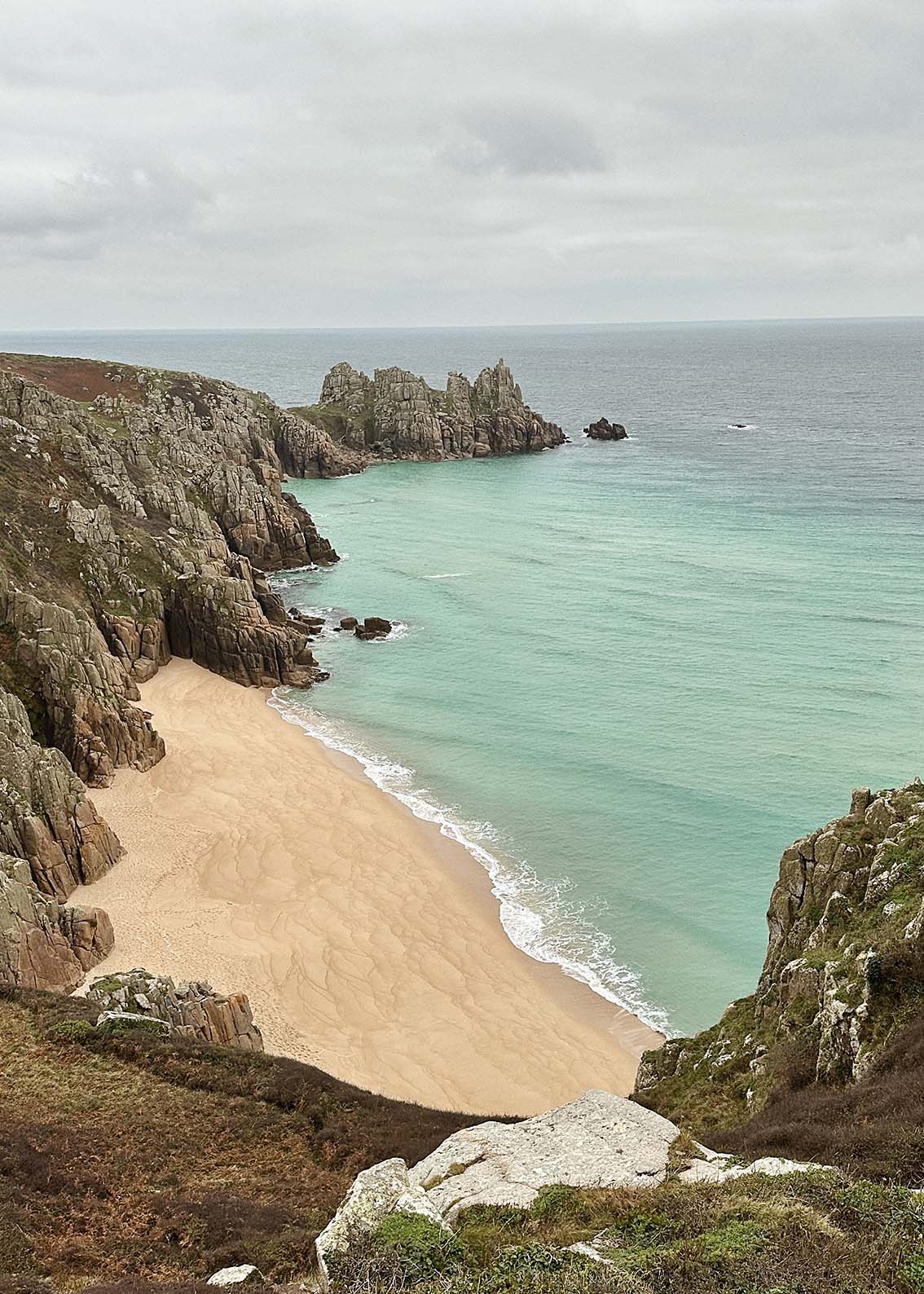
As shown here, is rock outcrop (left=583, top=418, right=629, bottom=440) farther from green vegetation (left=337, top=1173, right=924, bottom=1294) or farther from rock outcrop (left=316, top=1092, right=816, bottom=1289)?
green vegetation (left=337, top=1173, right=924, bottom=1294)

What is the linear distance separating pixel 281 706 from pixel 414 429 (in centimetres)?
9444

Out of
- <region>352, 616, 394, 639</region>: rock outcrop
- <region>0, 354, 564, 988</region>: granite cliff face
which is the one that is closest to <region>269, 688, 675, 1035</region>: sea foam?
<region>0, 354, 564, 988</region>: granite cliff face

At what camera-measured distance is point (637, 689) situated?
55844 millimetres

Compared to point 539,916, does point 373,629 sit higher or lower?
higher

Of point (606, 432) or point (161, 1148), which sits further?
point (606, 432)

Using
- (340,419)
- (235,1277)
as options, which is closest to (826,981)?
(235,1277)

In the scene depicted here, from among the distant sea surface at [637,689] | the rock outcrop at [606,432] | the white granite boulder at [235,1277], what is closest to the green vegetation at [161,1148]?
the white granite boulder at [235,1277]

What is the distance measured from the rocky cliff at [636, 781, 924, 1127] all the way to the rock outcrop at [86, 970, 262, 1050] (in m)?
11.2

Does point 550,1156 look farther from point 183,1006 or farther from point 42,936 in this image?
point 42,936

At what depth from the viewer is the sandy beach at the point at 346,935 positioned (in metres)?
28.6

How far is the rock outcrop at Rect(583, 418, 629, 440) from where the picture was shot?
515ft

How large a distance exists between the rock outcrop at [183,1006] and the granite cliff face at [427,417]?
122m

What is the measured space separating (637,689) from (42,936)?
117 feet

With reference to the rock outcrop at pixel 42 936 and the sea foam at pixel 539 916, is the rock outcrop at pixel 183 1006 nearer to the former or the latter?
the rock outcrop at pixel 42 936
